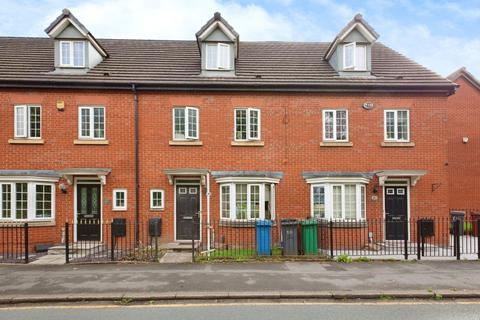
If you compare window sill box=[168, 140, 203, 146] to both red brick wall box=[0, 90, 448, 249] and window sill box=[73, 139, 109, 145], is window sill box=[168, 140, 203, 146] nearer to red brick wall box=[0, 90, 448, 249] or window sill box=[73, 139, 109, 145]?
red brick wall box=[0, 90, 448, 249]

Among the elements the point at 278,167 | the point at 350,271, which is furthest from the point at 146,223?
the point at 350,271

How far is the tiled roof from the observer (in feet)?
49.5

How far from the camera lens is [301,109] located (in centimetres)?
1541

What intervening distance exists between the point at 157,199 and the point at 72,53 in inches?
281

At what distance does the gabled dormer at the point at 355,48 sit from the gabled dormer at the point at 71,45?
419 inches

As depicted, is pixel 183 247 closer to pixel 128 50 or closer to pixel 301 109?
pixel 301 109

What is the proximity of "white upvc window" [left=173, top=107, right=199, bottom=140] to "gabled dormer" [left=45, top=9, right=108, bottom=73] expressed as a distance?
4.34 metres

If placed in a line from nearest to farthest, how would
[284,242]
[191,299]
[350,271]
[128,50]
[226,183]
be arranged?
[191,299] < [350,271] < [284,242] < [226,183] < [128,50]

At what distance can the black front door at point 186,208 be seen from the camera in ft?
49.4

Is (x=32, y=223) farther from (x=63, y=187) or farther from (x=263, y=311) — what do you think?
(x=263, y=311)

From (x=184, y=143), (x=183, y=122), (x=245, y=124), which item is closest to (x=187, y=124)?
(x=183, y=122)

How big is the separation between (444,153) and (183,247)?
1134 centimetres

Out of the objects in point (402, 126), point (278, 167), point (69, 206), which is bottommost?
point (69, 206)

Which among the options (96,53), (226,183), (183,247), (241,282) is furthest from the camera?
(96,53)
